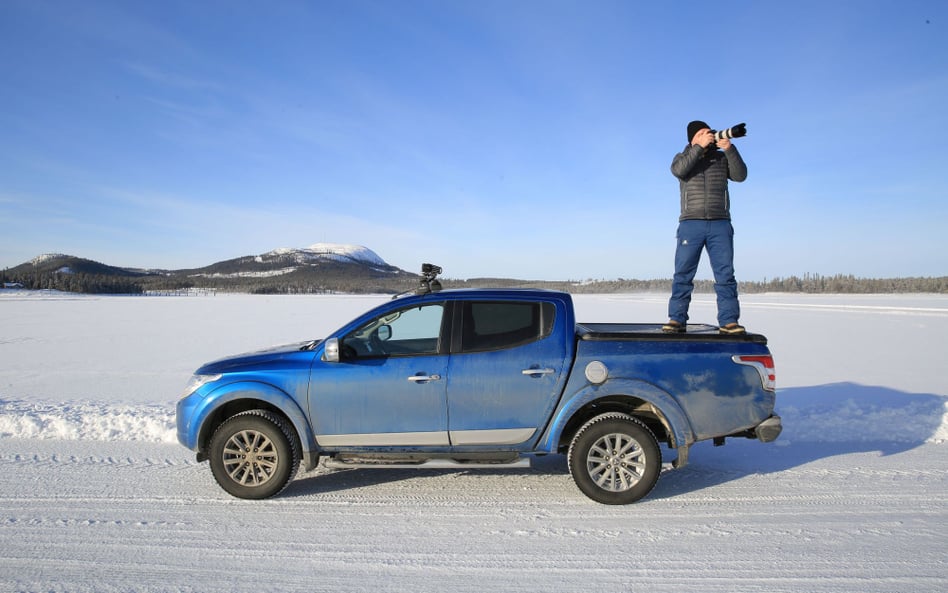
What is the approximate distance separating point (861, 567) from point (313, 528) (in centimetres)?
358

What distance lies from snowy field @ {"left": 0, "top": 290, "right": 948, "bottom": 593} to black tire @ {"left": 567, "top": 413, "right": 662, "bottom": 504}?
0.14m

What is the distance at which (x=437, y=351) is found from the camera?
183 inches

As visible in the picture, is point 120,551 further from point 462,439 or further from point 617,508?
point 617,508

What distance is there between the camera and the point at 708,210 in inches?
215

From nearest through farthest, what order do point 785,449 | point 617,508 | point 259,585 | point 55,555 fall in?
point 259,585
point 55,555
point 617,508
point 785,449

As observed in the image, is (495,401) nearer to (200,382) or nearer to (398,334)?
(398,334)

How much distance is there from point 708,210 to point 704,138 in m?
0.69

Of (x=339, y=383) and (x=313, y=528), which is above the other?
(x=339, y=383)

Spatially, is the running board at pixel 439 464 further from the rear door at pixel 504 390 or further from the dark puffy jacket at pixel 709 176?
the dark puffy jacket at pixel 709 176

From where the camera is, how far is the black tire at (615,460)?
444cm

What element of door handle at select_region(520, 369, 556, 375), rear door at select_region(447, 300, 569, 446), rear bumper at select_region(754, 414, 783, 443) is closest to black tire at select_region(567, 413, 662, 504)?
rear door at select_region(447, 300, 569, 446)

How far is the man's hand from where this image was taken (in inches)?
209

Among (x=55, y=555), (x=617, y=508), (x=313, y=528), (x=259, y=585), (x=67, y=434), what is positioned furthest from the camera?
(x=67, y=434)

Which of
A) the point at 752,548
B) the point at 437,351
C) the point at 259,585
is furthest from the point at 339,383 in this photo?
the point at 752,548
